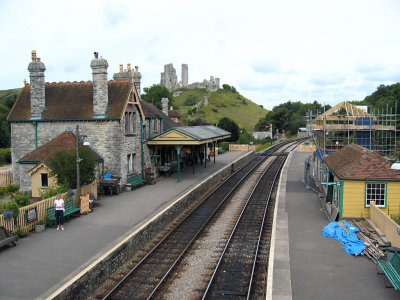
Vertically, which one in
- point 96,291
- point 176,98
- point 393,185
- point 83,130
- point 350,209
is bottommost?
point 96,291

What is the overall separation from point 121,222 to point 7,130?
43359 millimetres

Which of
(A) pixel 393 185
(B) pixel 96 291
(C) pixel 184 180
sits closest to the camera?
(B) pixel 96 291

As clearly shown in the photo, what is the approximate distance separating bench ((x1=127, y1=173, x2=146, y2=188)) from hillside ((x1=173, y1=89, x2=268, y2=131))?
281ft

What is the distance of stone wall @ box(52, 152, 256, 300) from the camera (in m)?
9.66

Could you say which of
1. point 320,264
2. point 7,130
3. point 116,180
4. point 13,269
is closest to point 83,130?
point 116,180

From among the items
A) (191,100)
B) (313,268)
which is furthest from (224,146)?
(191,100)

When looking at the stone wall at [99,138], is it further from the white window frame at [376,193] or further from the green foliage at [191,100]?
the green foliage at [191,100]

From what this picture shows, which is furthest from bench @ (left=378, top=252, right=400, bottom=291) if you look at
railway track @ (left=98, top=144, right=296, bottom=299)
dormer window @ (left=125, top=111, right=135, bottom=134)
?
dormer window @ (left=125, top=111, right=135, bottom=134)

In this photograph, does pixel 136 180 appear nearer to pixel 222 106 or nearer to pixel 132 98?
pixel 132 98

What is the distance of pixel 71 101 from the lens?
23.7m

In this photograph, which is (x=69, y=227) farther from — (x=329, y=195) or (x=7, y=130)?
(x=7, y=130)

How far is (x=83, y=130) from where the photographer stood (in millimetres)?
22578

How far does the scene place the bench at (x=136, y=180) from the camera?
23062 millimetres

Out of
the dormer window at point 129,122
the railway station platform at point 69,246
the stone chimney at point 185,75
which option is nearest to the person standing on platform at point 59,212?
the railway station platform at point 69,246
